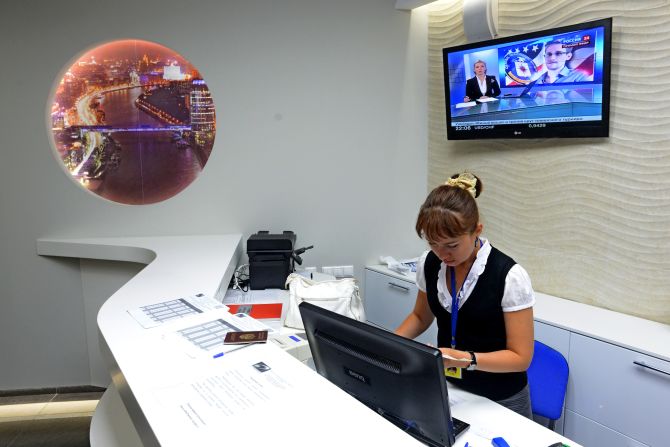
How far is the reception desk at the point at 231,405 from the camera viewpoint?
1004 millimetres

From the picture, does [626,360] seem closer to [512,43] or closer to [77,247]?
[512,43]

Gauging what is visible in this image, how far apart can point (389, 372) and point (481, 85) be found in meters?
2.49

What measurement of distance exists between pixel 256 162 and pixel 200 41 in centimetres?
93

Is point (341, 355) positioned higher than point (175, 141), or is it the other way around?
point (175, 141)

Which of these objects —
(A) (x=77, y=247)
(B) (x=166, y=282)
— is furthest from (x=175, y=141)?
(B) (x=166, y=282)

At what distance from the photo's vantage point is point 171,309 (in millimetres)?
1789

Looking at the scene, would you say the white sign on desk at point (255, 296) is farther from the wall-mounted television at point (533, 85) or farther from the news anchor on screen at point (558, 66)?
the news anchor on screen at point (558, 66)

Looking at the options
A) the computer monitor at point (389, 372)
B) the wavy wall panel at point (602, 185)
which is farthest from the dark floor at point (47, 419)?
the wavy wall panel at point (602, 185)

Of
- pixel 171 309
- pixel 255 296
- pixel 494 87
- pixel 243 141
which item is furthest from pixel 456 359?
pixel 243 141

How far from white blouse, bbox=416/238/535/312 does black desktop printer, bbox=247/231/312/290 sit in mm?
1373

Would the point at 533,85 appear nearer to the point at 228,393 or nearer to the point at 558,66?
the point at 558,66

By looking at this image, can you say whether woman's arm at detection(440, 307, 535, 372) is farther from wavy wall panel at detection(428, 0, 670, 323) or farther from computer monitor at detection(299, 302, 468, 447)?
wavy wall panel at detection(428, 0, 670, 323)

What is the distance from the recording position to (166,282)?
2.19 meters

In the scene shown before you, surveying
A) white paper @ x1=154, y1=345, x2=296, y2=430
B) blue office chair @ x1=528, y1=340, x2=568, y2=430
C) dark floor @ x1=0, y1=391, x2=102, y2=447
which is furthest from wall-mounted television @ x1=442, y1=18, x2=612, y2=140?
dark floor @ x1=0, y1=391, x2=102, y2=447
